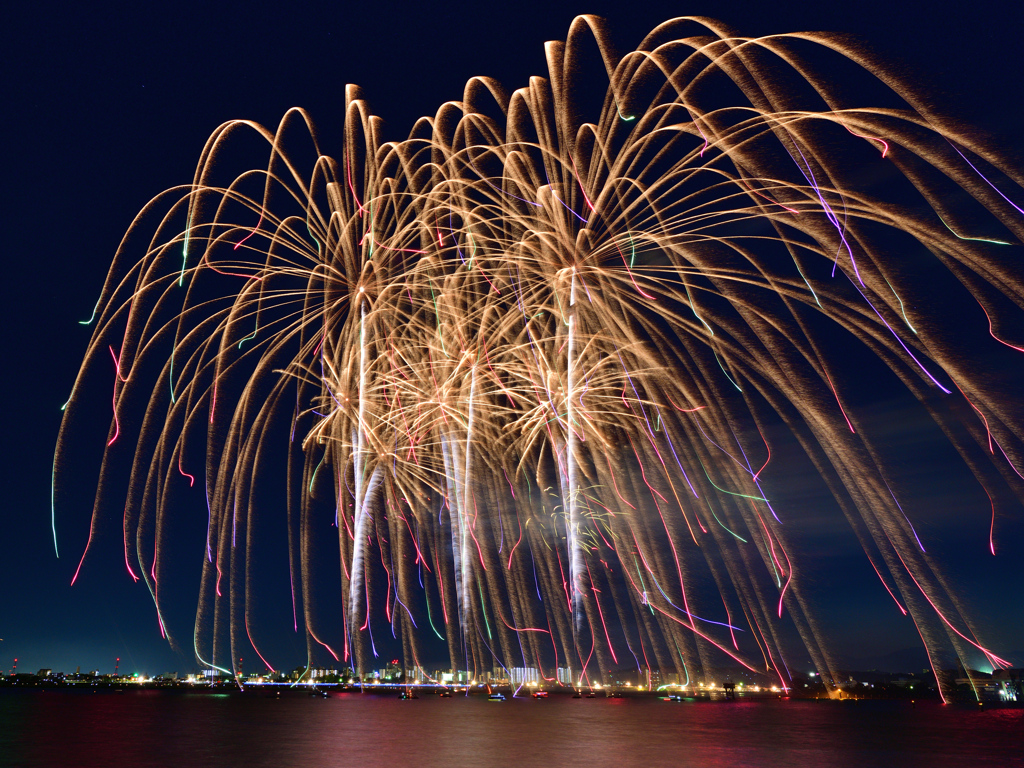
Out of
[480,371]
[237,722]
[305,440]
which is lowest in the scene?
[237,722]

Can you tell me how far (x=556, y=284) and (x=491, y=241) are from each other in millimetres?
3424

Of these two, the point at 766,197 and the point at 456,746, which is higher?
the point at 766,197

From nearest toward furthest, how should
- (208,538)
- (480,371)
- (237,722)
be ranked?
(208,538)
(480,371)
(237,722)

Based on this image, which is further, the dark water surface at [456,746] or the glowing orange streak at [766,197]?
the glowing orange streak at [766,197]

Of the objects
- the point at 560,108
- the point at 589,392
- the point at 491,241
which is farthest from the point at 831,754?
the point at 560,108

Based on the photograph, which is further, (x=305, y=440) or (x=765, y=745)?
(x=305, y=440)

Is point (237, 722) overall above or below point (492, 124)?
below

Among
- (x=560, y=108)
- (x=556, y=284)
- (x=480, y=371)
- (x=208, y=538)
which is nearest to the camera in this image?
(x=560, y=108)

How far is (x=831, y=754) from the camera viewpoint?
27.0 metres

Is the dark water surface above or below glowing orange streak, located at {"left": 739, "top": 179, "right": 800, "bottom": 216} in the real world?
below

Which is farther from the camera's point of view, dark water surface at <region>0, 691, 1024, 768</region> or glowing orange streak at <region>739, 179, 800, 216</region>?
glowing orange streak at <region>739, 179, 800, 216</region>

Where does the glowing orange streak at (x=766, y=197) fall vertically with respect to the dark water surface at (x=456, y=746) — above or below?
above

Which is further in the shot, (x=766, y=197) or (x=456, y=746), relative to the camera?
(x=456, y=746)

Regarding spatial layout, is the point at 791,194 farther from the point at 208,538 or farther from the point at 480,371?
the point at 208,538
